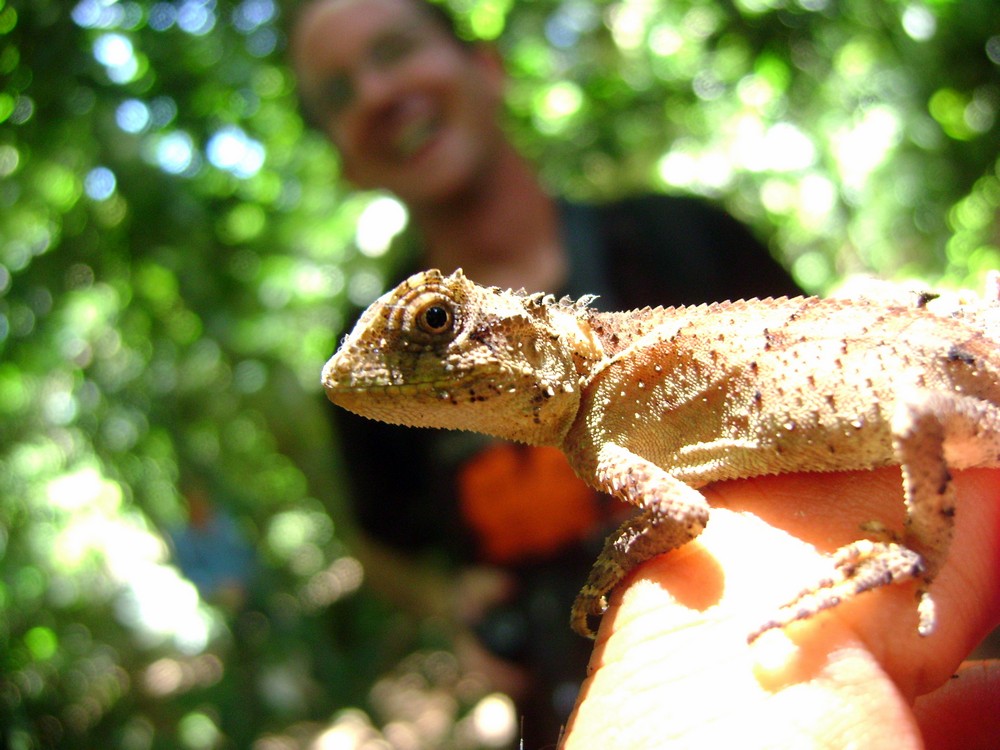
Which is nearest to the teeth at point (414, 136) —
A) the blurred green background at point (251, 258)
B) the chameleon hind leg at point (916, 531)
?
the blurred green background at point (251, 258)

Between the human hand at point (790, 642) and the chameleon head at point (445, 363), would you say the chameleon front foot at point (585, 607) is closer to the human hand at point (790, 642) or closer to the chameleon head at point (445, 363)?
the human hand at point (790, 642)

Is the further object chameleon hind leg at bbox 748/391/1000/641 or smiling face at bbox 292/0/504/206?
smiling face at bbox 292/0/504/206

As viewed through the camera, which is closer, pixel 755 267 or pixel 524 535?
pixel 524 535

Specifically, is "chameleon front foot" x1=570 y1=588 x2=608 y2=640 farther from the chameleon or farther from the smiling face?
the smiling face

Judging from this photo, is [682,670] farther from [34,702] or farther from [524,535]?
[34,702]

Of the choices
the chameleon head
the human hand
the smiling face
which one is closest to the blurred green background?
the smiling face

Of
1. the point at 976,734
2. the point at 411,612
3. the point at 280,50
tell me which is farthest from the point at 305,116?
the point at 976,734
